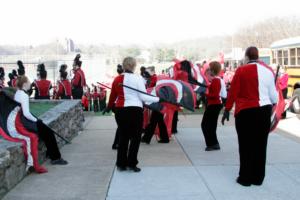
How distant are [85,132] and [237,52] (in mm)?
23787

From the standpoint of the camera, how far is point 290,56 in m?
15.0

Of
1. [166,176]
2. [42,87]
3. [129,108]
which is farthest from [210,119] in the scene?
[42,87]

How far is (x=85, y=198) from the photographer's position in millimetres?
5113

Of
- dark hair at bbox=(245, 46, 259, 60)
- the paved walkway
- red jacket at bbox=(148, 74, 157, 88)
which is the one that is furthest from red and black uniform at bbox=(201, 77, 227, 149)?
dark hair at bbox=(245, 46, 259, 60)

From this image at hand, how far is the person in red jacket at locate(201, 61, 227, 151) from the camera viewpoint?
24.7 ft

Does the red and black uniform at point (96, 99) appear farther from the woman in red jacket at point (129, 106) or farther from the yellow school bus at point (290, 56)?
the woman in red jacket at point (129, 106)

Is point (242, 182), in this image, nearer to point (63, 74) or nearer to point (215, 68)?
point (215, 68)

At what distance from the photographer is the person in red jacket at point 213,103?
752cm

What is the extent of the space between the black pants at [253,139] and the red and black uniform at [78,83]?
7.41 meters

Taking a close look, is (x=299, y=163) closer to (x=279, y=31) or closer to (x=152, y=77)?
(x=152, y=77)

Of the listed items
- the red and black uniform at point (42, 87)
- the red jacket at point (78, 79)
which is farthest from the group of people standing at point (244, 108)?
the red jacket at point (78, 79)

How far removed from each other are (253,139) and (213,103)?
2.32 m

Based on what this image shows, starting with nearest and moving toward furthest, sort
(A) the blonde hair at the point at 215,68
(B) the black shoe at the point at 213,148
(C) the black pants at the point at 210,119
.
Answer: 1. (A) the blonde hair at the point at 215,68
2. (C) the black pants at the point at 210,119
3. (B) the black shoe at the point at 213,148

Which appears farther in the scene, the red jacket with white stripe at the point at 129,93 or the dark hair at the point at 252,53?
the red jacket with white stripe at the point at 129,93
